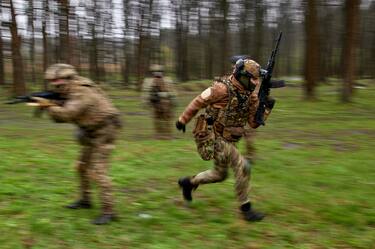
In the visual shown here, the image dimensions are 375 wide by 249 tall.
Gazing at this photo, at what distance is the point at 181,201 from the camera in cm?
699

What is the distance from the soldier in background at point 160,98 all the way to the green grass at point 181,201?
47cm

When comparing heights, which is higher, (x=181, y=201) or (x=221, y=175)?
(x=221, y=175)

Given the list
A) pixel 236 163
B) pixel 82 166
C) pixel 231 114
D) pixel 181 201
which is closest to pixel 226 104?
pixel 231 114

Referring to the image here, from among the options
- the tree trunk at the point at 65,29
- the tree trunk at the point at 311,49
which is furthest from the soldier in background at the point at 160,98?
the tree trunk at the point at 311,49

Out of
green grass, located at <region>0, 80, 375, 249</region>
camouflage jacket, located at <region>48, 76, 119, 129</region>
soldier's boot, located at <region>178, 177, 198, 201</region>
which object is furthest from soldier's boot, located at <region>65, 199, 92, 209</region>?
soldier's boot, located at <region>178, 177, 198, 201</region>

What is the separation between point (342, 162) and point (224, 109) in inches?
176

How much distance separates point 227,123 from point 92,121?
1.57 meters

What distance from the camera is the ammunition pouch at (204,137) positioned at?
614cm

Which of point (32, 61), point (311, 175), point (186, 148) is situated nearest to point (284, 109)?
point (186, 148)

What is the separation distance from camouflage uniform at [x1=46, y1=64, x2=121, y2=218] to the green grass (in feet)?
1.81

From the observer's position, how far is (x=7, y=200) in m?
6.74

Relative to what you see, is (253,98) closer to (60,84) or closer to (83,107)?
(83,107)

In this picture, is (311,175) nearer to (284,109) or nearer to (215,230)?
(215,230)

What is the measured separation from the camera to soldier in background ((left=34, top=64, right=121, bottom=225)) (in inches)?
225
